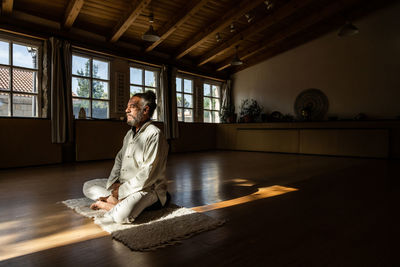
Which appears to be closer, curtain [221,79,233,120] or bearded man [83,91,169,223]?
bearded man [83,91,169,223]

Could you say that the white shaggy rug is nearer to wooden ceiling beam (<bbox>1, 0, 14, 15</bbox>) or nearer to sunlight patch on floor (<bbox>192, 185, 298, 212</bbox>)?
sunlight patch on floor (<bbox>192, 185, 298, 212</bbox>)

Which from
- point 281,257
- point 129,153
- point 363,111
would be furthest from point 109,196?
point 363,111

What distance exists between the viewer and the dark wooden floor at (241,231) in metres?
1.28

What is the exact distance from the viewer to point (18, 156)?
4.70 meters

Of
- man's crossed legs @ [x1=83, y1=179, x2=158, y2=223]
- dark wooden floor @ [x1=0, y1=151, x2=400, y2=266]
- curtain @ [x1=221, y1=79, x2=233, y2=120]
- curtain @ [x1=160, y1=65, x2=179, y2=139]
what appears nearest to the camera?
dark wooden floor @ [x1=0, y1=151, x2=400, y2=266]

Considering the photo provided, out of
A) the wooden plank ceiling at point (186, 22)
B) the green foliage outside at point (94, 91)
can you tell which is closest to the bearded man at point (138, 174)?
the wooden plank ceiling at point (186, 22)

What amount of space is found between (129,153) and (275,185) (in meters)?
1.93

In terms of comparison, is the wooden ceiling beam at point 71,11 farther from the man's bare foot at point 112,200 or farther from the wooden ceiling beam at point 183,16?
the man's bare foot at point 112,200

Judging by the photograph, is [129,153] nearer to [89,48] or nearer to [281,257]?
[281,257]

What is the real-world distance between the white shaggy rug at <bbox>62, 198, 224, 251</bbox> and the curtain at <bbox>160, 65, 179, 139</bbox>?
16.8ft

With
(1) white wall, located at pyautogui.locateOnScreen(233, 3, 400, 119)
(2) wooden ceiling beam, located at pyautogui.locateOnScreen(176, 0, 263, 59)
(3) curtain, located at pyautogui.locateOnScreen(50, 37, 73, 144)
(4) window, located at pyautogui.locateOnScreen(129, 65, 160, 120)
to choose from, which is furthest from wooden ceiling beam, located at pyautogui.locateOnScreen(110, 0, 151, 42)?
(1) white wall, located at pyautogui.locateOnScreen(233, 3, 400, 119)

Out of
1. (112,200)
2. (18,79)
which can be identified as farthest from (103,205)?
(18,79)

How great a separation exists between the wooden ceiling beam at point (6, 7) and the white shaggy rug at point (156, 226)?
431cm

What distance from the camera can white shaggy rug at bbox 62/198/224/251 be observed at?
4.86 ft
